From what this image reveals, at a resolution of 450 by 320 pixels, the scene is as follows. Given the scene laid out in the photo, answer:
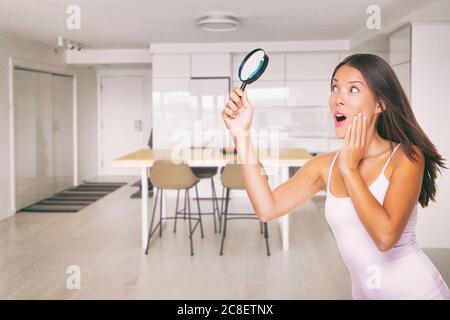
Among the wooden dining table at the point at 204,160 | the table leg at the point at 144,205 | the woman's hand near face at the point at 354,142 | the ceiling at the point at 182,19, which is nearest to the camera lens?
the woman's hand near face at the point at 354,142

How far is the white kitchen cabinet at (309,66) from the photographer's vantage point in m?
6.97

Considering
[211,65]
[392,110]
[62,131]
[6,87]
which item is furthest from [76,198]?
[392,110]

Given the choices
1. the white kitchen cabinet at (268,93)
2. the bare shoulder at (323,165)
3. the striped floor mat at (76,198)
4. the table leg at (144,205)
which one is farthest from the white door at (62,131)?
the bare shoulder at (323,165)

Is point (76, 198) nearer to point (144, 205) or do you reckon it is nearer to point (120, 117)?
point (120, 117)

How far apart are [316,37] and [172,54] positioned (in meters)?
2.04

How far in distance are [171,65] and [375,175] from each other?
20.0 feet

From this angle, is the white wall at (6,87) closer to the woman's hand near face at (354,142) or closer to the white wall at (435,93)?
the white wall at (435,93)

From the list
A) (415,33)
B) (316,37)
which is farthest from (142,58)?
(415,33)

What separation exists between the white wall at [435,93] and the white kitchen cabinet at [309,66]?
2709mm

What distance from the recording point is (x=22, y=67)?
6328 millimetres

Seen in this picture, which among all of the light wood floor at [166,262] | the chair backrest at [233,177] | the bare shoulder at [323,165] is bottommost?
the light wood floor at [166,262]

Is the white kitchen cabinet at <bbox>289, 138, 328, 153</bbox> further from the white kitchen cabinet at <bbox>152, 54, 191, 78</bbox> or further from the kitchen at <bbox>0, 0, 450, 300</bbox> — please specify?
the white kitchen cabinet at <bbox>152, 54, 191, 78</bbox>

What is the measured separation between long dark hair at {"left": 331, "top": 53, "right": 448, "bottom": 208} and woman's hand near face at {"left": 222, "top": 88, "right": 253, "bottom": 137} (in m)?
0.23

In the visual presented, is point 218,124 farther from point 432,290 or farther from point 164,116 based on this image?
point 432,290
